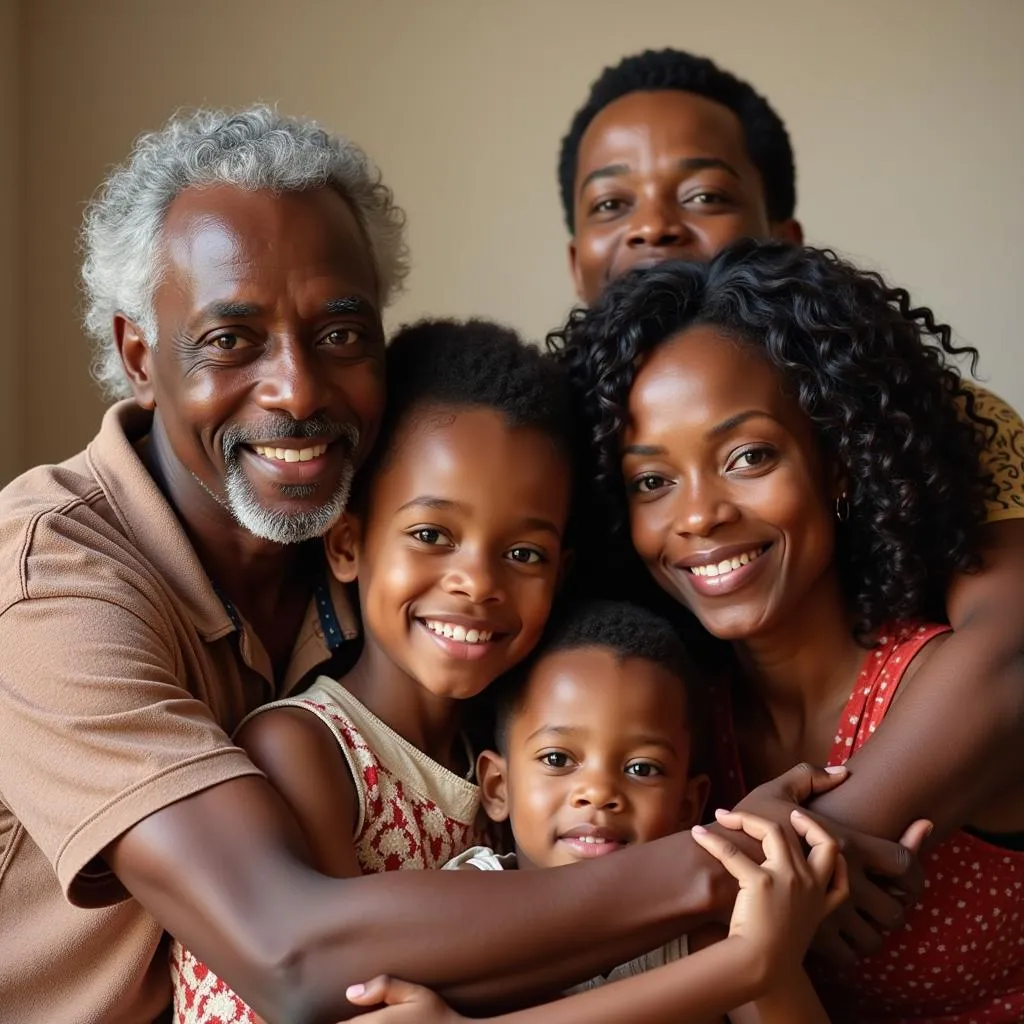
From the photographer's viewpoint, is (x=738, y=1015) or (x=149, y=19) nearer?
(x=738, y=1015)

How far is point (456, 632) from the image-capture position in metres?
1.82

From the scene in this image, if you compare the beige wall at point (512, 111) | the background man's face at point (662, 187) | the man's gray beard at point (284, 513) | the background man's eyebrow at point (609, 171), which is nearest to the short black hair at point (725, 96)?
the background man's face at point (662, 187)

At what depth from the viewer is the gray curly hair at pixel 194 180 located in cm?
187

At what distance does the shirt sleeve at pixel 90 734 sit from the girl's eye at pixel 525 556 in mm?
438

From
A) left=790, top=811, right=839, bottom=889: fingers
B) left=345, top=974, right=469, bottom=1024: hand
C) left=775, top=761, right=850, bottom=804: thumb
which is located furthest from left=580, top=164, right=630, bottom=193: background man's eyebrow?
left=345, top=974, right=469, bottom=1024: hand

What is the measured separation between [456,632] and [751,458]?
43cm

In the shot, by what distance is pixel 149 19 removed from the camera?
11.3 feet

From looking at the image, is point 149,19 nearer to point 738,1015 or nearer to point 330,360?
point 330,360

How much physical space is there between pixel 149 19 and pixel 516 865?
8.02ft

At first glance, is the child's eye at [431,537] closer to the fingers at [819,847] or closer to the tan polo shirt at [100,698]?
the tan polo shirt at [100,698]

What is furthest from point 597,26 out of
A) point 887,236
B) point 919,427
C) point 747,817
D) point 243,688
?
point 747,817

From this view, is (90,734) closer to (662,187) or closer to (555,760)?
(555,760)

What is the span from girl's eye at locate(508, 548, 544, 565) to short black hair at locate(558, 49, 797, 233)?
1.18 m

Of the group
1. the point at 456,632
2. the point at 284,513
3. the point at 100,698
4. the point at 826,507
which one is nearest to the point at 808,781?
the point at 826,507
